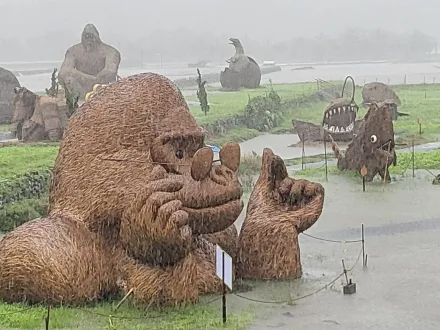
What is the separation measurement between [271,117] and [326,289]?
815 inches

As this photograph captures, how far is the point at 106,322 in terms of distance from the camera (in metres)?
9.59

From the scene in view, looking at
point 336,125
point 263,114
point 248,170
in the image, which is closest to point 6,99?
point 263,114

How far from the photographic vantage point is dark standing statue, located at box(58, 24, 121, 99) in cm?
3173

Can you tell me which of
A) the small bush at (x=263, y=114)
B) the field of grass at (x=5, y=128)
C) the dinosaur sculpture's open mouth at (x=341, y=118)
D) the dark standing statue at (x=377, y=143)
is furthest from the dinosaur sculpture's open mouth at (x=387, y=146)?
the field of grass at (x=5, y=128)

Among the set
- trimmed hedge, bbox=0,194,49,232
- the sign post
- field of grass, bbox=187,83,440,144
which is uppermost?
the sign post

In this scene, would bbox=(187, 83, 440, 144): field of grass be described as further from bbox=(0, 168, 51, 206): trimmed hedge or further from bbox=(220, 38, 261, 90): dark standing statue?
bbox=(0, 168, 51, 206): trimmed hedge

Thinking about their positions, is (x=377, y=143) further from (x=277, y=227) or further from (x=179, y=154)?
(x=179, y=154)

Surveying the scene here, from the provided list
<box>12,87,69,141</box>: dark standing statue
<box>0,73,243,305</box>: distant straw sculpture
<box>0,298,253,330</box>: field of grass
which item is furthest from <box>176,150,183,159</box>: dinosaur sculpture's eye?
<box>12,87,69,141</box>: dark standing statue

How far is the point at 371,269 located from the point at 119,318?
396cm

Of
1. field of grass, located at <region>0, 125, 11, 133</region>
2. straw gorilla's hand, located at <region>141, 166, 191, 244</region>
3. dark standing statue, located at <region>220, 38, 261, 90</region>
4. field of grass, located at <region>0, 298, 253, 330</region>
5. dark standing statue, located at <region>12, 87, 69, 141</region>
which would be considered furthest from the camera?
dark standing statue, located at <region>220, 38, 261, 90</region>

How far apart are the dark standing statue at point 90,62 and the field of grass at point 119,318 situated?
22.2 meters

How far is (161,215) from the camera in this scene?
31.8ft

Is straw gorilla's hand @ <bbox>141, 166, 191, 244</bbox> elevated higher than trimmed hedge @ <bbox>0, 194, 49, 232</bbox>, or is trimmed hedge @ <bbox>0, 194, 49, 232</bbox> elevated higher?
straw gorilla's hand @ <bbox>141, 166, 191, 244</bbox>

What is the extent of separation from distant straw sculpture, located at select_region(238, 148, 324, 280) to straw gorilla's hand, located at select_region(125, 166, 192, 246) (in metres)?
1.68
